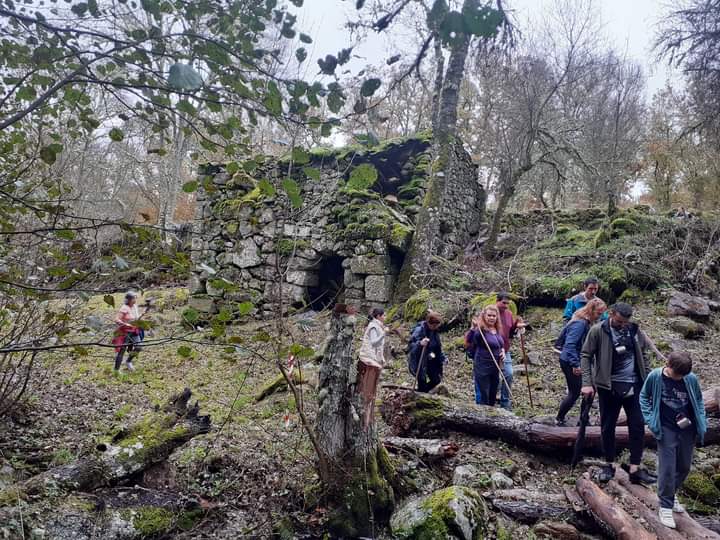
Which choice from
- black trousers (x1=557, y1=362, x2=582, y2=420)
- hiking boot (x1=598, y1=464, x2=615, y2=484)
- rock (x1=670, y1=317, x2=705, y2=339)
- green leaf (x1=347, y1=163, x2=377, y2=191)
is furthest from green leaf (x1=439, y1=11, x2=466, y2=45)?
rock (x1=670, y1=317, x2=705, y2=339)

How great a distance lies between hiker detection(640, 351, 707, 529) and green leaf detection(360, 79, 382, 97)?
11.2ft

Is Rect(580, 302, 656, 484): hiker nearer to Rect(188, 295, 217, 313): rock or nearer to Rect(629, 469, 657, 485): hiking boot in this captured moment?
Rect(629, 469, 657, 485): hiking boot

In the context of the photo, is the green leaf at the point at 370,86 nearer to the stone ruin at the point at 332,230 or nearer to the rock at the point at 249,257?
the stone ruin at the point at 332,230

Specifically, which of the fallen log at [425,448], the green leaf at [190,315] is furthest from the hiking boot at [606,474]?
the green leaf at [190,315]

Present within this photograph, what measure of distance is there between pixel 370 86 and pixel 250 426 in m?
4.41

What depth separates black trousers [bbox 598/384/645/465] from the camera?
3920 millimetres

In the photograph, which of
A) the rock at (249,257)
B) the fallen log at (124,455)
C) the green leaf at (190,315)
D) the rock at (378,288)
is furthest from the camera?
the rock at (249,257)

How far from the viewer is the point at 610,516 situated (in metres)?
3.18

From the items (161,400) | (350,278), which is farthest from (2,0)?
(350,278)

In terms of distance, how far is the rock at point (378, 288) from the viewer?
891 cm

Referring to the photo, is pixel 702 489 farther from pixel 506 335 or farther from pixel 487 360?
pixel 506 335

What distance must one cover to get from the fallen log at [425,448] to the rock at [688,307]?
18.2 ft

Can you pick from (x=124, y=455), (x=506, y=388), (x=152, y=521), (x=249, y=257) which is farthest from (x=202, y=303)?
(x=152, y=521)

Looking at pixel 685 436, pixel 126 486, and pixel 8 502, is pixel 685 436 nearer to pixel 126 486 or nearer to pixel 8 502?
pixel 126 486
